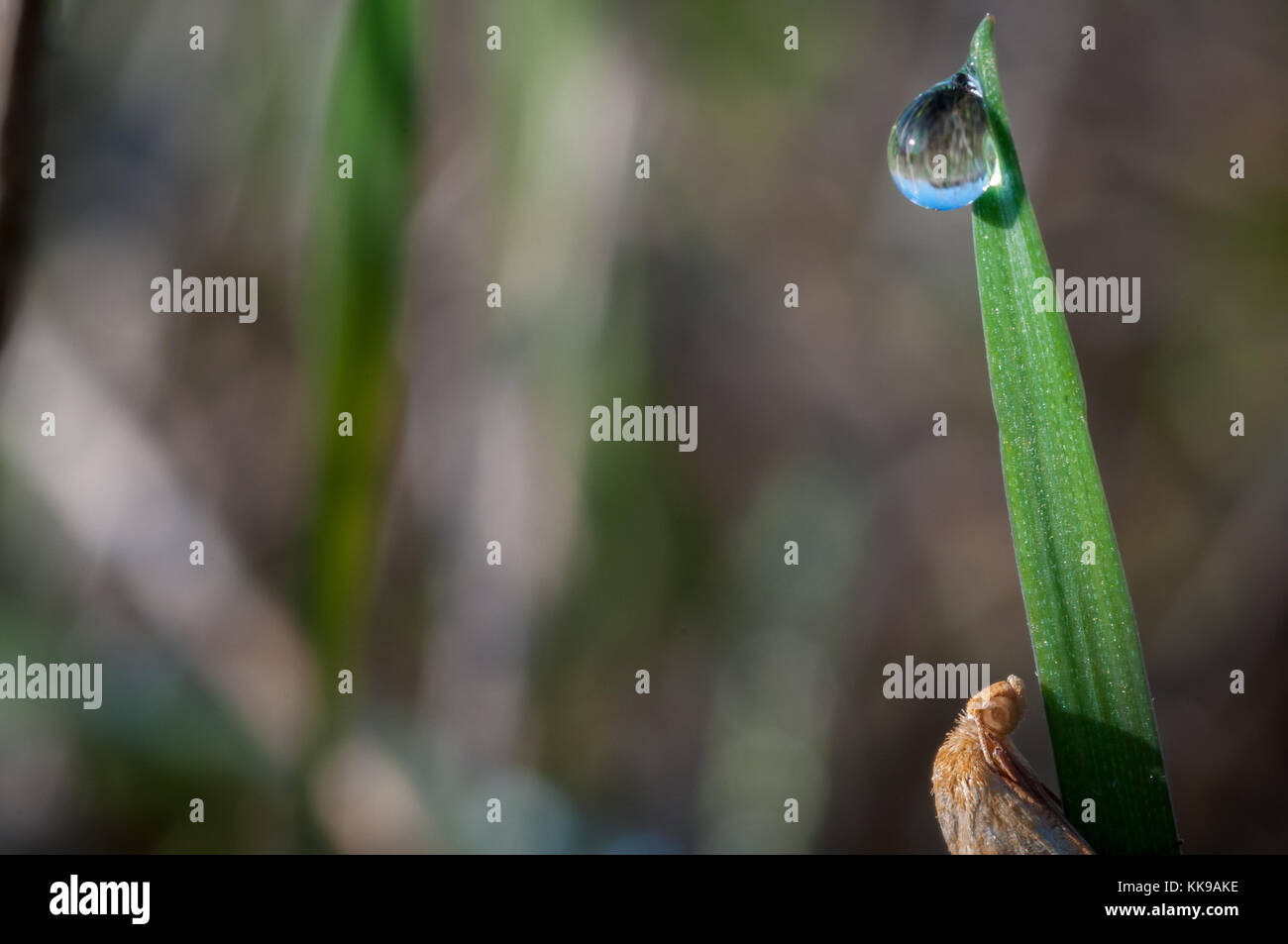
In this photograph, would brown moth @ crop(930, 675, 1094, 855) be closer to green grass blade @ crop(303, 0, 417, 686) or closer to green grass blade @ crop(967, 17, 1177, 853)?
green grass blade @ crop(967, 17, 1177, 853)

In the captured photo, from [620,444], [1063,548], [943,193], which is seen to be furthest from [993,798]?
[620,444]

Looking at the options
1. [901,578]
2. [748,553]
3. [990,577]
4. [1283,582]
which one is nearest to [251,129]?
[748,553]

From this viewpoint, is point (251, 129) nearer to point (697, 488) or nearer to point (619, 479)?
point (619, 479)

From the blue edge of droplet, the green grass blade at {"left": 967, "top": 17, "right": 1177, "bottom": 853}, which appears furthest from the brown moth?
the blue edge of droplet

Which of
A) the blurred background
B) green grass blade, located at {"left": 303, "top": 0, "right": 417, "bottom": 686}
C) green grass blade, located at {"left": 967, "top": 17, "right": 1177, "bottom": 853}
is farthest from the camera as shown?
the blurred background

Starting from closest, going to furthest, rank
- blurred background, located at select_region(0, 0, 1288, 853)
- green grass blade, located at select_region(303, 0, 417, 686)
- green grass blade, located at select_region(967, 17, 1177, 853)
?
green grass blade, located at select_region(967, 17, 1177, 853) → green grass blade, located at select_region(303, 0, 417, 686) → blurred background, located at select_region(0, 0, 1288, 853)
